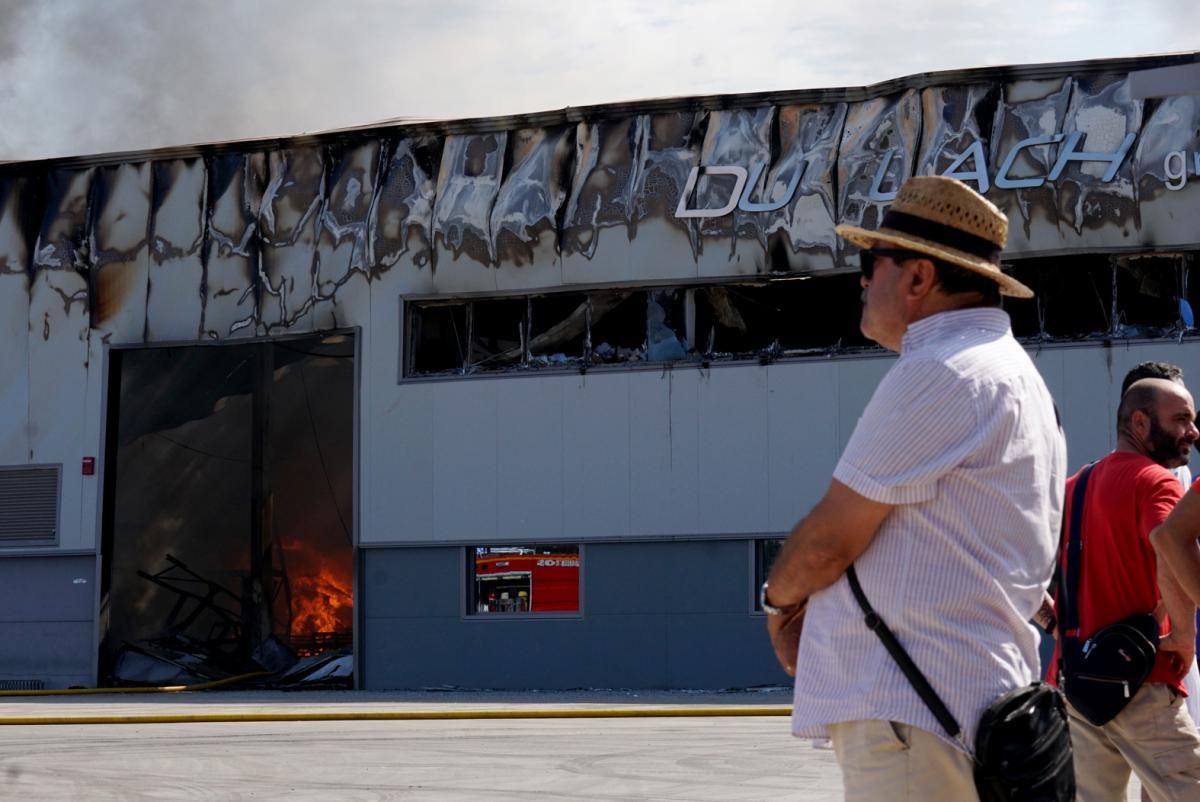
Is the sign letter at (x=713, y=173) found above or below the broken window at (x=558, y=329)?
above

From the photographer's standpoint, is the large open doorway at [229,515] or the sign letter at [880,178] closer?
the sign letter at [880,178]

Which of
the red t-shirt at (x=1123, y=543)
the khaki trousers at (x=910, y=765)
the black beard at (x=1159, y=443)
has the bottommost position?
the khaki trousers at (x=910, y=765)

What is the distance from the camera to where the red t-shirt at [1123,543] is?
5.00m

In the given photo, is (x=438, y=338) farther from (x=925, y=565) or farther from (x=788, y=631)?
(x=925, y=565)

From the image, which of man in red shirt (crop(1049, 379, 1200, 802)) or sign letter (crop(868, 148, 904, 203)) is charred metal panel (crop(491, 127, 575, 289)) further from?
man in red shirt (crop(1049, 379, 1200, 802))

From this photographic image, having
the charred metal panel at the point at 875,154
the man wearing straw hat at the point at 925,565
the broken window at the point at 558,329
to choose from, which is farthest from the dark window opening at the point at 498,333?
the man wearing straw hat at the point at 925,565

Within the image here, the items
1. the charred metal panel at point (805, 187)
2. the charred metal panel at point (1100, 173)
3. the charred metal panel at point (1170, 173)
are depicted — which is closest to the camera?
the charred metal panel at point (1170, 173)

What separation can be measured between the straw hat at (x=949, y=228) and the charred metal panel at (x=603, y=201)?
49.8 feet

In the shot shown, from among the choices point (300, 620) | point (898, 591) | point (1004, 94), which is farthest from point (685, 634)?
point (898, 591)

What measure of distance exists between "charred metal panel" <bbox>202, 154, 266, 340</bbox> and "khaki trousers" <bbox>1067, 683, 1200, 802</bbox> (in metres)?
15.7

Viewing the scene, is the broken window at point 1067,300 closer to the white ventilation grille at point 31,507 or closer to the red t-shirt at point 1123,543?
the white ventilation grille at point 31,507

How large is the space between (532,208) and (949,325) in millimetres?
15804

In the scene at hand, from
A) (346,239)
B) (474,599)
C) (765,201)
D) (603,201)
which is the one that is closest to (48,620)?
(474,599)

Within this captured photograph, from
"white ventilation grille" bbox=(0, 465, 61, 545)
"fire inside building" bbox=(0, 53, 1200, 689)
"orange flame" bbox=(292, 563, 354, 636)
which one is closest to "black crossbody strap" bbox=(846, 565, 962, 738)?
"fire inside building" bbox=(0, 53, 1200, 689)
